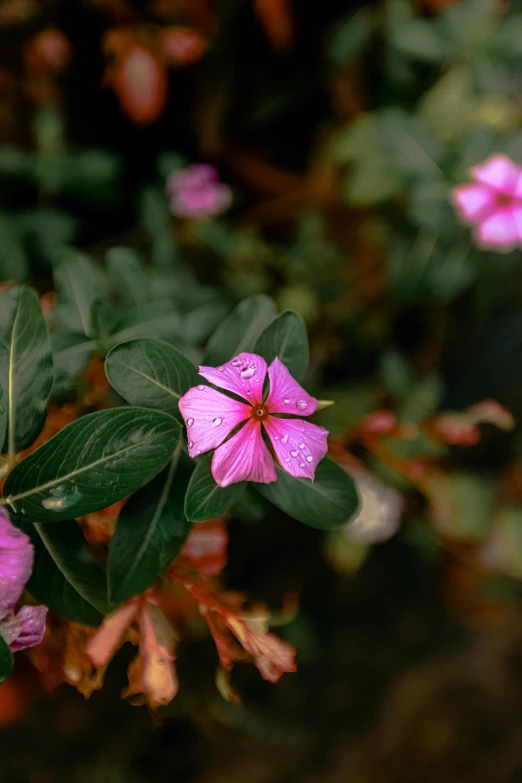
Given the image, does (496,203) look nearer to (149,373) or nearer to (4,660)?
(149,373)

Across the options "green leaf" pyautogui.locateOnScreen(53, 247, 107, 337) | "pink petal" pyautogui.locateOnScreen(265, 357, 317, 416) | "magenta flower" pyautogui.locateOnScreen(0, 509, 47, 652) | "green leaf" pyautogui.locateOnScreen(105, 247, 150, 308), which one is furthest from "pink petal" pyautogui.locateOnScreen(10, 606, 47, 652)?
"green leaf" pyautogui.locateOnScreen(105, 247, 150, 308)

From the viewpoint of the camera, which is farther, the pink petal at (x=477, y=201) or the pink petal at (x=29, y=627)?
the pink petal at (x=477, y=201)

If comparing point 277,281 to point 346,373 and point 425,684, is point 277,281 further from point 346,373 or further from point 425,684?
point 425,684

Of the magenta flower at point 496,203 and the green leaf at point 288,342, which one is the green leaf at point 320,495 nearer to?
the green leaf at point 288,342

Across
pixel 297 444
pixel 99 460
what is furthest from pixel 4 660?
pixel 297 444

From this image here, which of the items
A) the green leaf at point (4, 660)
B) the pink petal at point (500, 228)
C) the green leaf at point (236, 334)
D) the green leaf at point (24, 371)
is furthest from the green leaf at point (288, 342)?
the pink petal at point (500, 228)

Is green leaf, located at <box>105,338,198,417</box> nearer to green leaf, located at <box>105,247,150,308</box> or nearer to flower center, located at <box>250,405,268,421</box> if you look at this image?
flower center, located at <box>250,405,268,421</box>
